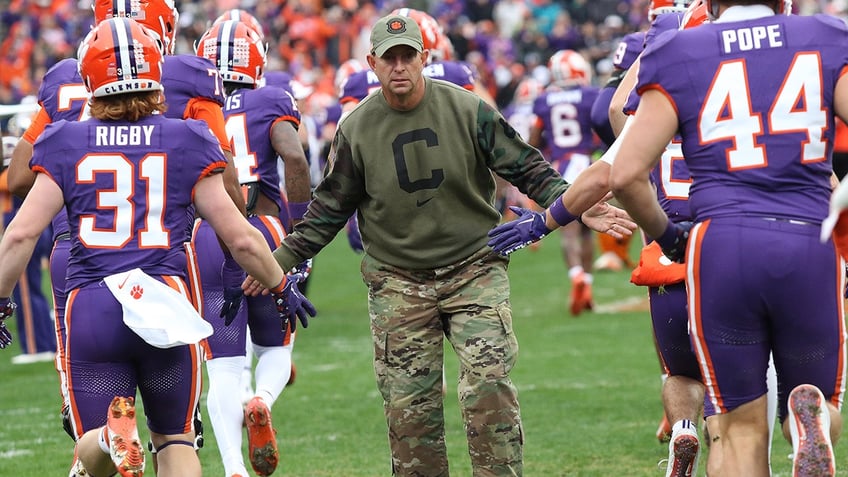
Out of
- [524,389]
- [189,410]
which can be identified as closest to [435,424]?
[189,410]

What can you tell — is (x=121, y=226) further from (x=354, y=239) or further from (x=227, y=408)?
(x=354, y=239)

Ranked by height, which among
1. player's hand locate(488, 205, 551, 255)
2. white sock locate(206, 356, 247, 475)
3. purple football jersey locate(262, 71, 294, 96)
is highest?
purple football jersey locate(262, 71, 294, 96)

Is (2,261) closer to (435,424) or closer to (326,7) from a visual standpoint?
(435,424)

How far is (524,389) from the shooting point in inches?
400

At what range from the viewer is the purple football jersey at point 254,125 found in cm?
730

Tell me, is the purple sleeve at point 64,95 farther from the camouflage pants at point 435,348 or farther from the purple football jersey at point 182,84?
the camouflage pants at point 435,348

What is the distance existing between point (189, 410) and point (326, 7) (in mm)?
27515

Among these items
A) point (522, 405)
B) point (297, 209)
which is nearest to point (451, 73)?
point (297, 209)

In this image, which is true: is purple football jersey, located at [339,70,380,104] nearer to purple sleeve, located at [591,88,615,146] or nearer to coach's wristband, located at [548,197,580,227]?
purple sleeve, located at [591,88,615,146]

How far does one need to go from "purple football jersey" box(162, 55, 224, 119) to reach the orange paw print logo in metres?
1.38

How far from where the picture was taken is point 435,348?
5.82 metres

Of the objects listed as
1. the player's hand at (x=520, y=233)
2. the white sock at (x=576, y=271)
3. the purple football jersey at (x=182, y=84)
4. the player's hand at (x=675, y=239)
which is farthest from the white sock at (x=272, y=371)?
the white sock at (x=576, y=271)

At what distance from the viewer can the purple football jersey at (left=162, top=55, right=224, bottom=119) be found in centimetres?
627

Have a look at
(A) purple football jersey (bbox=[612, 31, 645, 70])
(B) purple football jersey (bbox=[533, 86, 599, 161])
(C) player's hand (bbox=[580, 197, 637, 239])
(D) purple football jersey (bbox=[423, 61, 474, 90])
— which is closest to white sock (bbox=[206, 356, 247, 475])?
(C) player's hand (bbox=[580, 197, 637, 239])
